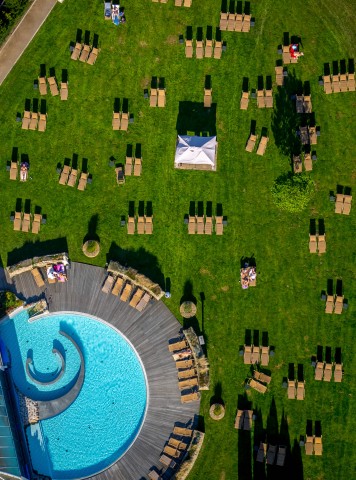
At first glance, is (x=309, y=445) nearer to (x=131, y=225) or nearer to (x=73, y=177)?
(x=131, y=225)

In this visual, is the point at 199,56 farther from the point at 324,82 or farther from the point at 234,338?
the point at 234,338

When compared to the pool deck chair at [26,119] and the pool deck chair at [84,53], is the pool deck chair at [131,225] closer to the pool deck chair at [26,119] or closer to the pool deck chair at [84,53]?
the pool deck chair at [26,119]

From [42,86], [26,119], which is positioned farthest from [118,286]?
[42,86]

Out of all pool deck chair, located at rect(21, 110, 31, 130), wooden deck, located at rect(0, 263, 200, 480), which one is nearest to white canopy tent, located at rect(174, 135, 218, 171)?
wooden deck, located at rect(0, 263, 200, 480)

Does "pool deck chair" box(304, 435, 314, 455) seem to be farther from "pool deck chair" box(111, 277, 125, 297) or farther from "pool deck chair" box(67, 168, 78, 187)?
"pool deck chair" box(67, 168, 78, 187)

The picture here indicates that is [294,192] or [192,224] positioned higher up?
[294,192]

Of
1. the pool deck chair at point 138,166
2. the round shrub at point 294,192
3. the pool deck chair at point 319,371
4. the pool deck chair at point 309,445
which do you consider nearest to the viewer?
the round shrub at point 294,192

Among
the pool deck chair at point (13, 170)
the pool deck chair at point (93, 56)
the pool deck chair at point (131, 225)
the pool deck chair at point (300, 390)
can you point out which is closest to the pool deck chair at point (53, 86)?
the pool deck chair at point (93, 56)
